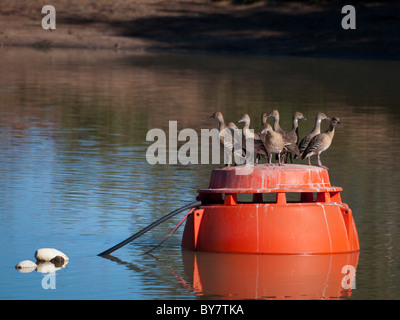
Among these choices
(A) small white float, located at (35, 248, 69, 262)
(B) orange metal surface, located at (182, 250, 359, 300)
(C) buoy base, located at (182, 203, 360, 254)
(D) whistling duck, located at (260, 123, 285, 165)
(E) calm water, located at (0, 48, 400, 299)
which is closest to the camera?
(B) orange metal surface, located at (182, 250, 359, 300)

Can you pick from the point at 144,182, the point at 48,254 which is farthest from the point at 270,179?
the point at 144,182

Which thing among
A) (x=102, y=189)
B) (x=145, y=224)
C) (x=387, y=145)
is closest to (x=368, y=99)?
(x=387, y=145)

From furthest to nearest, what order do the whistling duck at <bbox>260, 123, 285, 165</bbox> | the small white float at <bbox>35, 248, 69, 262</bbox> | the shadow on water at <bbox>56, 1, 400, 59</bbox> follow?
1. the shadow on water at <bbox>56, 1, 400, 59</bbox>
2. the whistling duck at <bbox>260, 123, 285, 165</bbox>
3. the small white float at <bbox>35, 248, 69, 262</bbox>

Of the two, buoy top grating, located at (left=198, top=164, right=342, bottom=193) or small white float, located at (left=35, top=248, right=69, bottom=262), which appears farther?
buoy top grating, located at (left=198, top=164, right=342, bottom=193)

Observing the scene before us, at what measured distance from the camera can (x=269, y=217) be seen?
11.6 metres

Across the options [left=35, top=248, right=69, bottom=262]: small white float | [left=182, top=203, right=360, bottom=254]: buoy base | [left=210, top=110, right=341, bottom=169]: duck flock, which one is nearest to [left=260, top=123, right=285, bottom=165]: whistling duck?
[left=210, top=110, right=341, bottom=169]: duck flock

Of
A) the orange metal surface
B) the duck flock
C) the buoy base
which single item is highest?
the duck flock

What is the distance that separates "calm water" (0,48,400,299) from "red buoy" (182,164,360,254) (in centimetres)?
17

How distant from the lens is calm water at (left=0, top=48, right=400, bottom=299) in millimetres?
10789

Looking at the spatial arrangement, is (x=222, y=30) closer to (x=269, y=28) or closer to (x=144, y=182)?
(x=269, y=28)

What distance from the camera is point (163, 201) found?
48.3 ft

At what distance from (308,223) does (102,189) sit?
4.45 m

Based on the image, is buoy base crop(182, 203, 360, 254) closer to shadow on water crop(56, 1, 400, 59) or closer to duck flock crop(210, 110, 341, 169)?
duck flock crop(210, 110, 341, 169)
